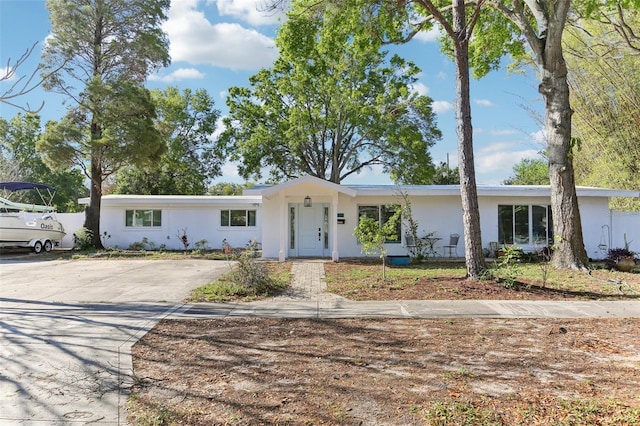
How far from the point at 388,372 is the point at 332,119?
74.2 ft

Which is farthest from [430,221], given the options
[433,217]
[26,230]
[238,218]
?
[26,230]

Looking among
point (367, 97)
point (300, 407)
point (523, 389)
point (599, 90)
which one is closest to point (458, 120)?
point (523, 389)

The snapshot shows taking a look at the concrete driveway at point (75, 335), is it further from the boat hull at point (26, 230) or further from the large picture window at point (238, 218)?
the large picture window at point (238, 218)

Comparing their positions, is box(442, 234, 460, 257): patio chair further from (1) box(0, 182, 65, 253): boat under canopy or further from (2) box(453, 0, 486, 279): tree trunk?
(1) box(0, 182, 65, 253): boat under canopy

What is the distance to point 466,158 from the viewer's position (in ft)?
32.7

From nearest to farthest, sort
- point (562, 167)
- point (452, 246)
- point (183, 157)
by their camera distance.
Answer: point (562, 167) < point (452, 246) < point (183, 157)

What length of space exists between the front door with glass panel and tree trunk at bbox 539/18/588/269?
794cm

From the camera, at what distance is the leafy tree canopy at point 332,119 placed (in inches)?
985

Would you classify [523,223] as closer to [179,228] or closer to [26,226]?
[179,228]

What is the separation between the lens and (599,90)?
16.1m

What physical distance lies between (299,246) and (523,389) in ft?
42.1

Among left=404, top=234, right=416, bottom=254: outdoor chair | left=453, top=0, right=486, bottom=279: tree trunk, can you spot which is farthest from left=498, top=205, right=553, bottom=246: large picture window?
left=453, top=0, right=486, bottom=279: tree trunk

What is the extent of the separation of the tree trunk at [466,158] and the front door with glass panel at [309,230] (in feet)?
23.3

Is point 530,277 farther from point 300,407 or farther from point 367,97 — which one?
point 367,97
